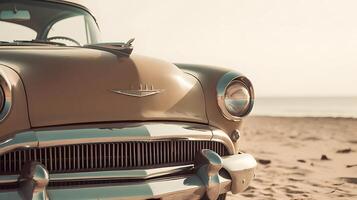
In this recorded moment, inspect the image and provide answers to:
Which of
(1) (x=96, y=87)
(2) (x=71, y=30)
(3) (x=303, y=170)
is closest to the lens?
(1) (x=96, y=87)

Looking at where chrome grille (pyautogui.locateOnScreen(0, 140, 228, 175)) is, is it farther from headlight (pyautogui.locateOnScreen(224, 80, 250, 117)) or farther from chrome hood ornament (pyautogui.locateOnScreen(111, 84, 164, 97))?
headlight (pyautogui.locateOnScreen(224, 80, 250, 117))

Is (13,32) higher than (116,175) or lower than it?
higher

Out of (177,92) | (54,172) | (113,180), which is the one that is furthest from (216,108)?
(54,172)

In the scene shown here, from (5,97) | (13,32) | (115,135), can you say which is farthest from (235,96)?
(13,32)

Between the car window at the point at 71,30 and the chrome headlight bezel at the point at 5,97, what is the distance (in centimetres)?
149

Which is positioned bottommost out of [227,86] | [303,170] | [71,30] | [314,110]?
[314,110]

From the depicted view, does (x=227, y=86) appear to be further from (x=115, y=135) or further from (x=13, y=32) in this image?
(x=13, y=32)

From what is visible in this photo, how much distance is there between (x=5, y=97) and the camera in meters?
2.16

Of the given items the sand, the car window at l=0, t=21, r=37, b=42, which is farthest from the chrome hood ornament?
the sand

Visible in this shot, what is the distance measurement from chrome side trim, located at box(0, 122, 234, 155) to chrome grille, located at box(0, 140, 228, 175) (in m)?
0.05

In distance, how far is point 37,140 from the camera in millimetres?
2131

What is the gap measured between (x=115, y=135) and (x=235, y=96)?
936 mm

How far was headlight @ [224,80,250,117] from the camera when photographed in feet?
9.46

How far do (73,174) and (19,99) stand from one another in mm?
448
